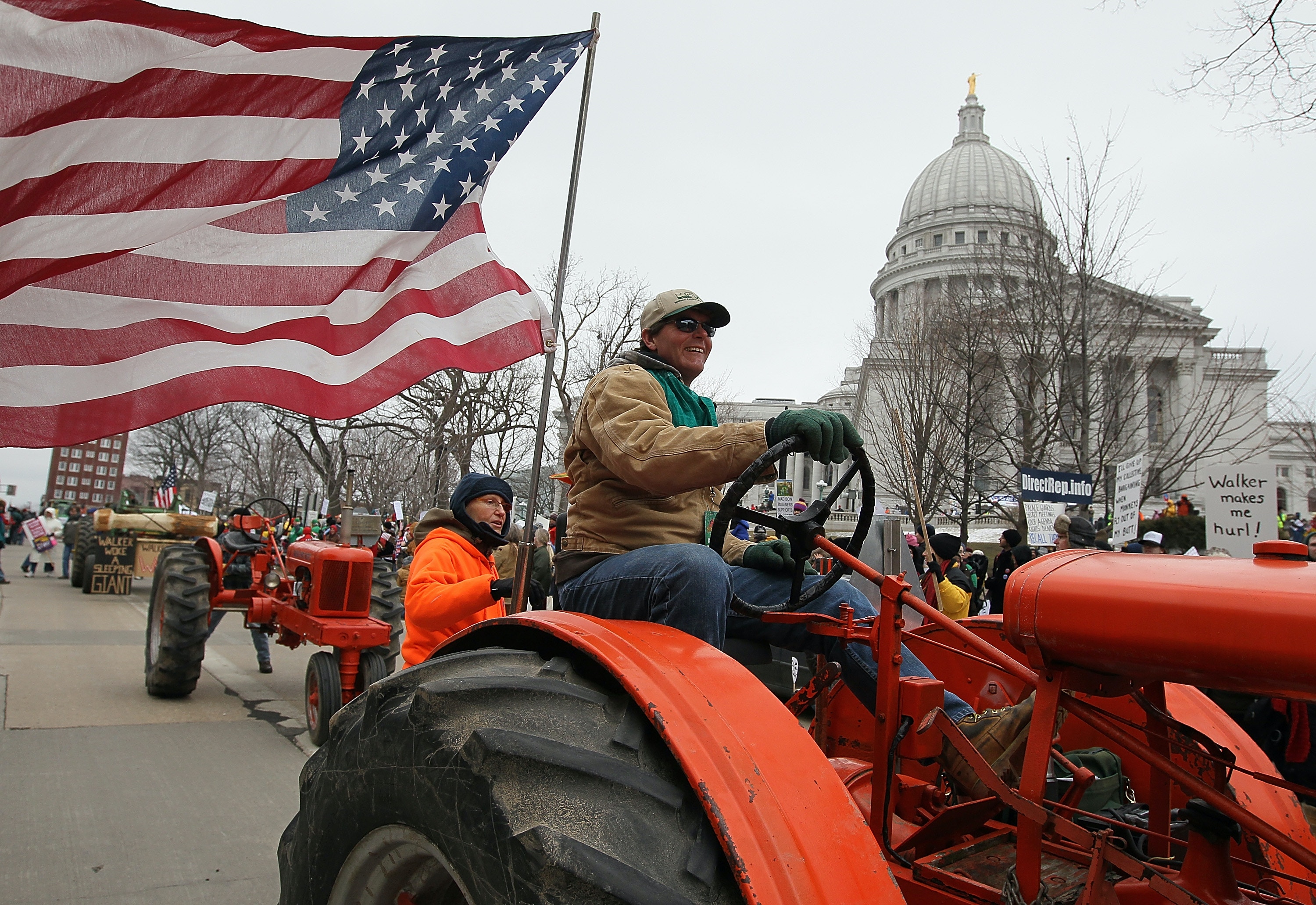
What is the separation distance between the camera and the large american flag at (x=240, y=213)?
10.1 ft

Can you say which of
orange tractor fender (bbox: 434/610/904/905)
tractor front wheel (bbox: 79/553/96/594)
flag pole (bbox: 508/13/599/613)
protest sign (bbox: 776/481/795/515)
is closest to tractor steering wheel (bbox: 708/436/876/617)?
orange tractor fender (bbox: 434/610/904/905)

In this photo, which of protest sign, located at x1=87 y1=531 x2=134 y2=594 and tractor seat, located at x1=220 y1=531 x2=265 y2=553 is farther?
protest sign, located at x1=87 y1=531 x2=134 y2=594

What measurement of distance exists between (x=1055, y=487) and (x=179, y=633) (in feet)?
37.4

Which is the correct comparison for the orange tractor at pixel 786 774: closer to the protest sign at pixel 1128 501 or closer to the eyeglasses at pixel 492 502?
the eyeglasses at pixel 492 502

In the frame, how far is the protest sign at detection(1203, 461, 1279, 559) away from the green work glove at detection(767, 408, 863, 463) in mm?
7793

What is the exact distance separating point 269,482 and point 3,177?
164 feet

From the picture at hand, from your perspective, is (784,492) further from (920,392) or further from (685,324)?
(685,324)

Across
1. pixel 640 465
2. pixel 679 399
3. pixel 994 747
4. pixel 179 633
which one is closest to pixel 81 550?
pixel 179 633

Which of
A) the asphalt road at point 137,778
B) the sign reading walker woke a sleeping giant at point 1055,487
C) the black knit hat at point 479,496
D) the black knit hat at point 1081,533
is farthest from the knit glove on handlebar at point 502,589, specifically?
the sign reading walker woke a sleeping giant at point 1055,487

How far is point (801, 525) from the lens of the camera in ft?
7.58

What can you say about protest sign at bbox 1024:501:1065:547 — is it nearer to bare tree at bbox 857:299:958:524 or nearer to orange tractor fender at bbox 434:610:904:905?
bare tree at bbox 857:299:958:524

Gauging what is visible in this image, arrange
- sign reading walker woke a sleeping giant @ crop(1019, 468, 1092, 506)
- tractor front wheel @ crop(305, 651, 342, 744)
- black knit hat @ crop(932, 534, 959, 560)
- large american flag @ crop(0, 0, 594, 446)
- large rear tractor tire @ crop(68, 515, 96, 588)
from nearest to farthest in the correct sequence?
large american flag @ crop(0, 0, 594, 446) < tractor front wheel @ crop(305, 651, 342, 744) < black knit hat @ crop(932, 534, 959, 560) < sign reading walker woke a sleeping giant @ crop(1019, 468, 1092, 506) < large rear tractor tire @ crop(68, 515, 96, 588)

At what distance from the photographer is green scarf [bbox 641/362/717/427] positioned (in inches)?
102

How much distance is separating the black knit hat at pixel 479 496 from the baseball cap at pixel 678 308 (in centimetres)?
216
